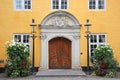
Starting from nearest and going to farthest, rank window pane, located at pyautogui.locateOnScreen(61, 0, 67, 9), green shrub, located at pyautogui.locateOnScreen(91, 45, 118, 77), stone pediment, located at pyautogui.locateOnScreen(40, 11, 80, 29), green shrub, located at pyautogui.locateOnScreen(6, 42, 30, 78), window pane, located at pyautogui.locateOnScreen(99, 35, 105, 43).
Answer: green shrub, located at pyautogui.locateOnScreen(6, 42, 30, 78) → green shrub, located at pyautogui.locateOnScreen(91, 45, 118, 77) → stone pediment, located at pyautogui.locateOnScreen(40, 11, 80, 29) → window pane, located at pyautogui.locateOnScreen(99, 35, 105, 43) → window pane, located at pyautogui.locateOnScreen(61, 0, 67, 9)

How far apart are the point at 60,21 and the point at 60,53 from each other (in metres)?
2.17

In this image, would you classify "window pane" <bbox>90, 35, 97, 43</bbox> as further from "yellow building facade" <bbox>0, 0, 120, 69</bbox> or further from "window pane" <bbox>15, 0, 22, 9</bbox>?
"window pane" <bbox>15, 0, 22, 9</bbox>

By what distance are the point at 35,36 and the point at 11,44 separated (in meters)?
2.40

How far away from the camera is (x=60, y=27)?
23.8 m

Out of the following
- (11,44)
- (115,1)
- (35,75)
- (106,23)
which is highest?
(115,1)

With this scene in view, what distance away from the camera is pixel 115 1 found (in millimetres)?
24234

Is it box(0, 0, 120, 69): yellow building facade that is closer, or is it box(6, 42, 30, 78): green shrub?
box(6, 42, 30, 78): green shrub

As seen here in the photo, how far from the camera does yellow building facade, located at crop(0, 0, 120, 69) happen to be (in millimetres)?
23906

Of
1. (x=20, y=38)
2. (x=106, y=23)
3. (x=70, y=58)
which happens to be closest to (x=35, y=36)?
(x=20, y=38)

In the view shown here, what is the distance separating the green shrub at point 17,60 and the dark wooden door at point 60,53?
9.26ft

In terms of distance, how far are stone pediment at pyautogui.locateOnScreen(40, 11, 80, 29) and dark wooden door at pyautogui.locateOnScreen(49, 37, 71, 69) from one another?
95 centimetres

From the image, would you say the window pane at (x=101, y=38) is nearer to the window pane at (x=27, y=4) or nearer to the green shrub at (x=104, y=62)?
the green shrub at (x=104, y=62)

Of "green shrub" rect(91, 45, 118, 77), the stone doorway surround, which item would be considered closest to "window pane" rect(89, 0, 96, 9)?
the stone doorway surround

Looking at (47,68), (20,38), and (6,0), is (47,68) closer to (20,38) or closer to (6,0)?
(20,38)
